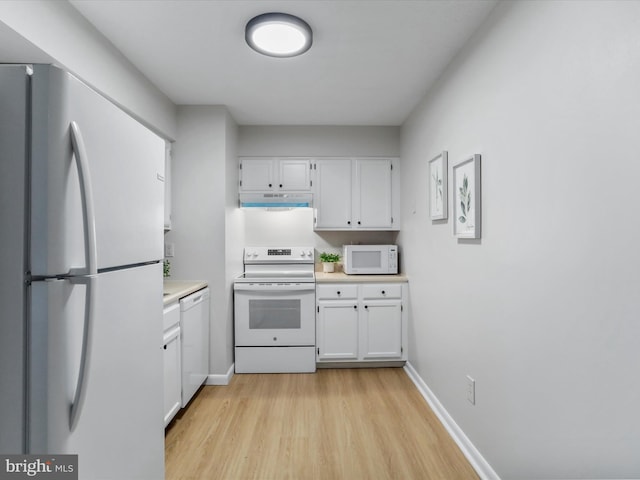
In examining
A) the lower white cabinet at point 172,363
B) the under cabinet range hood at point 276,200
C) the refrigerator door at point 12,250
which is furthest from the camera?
the under cabinet range hood at point 276,200

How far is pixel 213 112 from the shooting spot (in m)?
2.96

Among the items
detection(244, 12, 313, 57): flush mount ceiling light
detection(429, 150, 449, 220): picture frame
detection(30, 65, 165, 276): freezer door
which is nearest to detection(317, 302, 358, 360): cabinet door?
detection(429, 150, 449, 220): picture frame

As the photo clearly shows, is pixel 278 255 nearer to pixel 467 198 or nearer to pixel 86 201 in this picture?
pixel 467 198

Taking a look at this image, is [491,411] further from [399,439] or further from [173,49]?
[173,49]

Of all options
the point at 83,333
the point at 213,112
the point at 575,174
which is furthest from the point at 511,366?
the point at 213,112

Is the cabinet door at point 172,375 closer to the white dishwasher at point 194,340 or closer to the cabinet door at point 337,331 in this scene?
the white dishwasher at point 194,340

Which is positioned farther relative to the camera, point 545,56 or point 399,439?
point 399,439

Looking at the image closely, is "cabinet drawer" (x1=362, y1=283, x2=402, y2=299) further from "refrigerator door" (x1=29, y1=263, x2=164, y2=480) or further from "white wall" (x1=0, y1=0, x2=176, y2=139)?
"white wall" (x1=0, y1=0, x2=176, y2=139)

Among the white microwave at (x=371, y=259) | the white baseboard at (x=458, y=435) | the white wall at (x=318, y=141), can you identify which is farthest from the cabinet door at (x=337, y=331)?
the white wall at (x=318, y=141)

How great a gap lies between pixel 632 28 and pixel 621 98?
0.19 metres

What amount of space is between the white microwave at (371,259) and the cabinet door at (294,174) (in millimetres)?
805

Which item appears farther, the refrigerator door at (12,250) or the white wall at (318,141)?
the white wall at (318,141)

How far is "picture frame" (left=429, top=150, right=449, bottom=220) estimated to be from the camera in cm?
226

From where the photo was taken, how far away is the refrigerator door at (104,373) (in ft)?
2.80
